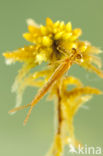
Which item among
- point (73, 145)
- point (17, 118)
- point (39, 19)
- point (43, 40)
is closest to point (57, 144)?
point (73, 145)

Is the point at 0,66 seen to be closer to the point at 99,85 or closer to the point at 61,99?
the point at 99,85

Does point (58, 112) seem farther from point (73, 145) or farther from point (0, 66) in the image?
point (0, 66)

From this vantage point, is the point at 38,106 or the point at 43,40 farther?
the point at 38,106

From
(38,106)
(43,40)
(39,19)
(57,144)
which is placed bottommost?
(57,144)

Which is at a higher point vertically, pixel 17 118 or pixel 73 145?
pixel 17 118

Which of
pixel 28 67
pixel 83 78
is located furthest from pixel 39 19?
pixel 28 67

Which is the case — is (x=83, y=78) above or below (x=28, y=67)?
above
